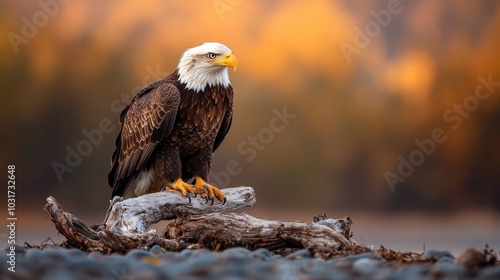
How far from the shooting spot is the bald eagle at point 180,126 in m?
5.86

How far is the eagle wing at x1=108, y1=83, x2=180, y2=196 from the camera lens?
5840 mm

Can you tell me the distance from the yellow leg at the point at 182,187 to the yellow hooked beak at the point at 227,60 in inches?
42.1

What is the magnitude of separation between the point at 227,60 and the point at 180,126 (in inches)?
27.9

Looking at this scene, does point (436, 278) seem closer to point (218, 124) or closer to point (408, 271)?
point (408, 271)

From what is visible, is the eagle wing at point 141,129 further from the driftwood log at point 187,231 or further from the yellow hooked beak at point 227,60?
the driftwood log at point 187,231

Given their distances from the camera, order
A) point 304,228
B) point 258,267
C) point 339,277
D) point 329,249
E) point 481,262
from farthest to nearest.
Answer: point 304,228 → point 329,249 → point 481,262 → point 258,267 → point 339,277

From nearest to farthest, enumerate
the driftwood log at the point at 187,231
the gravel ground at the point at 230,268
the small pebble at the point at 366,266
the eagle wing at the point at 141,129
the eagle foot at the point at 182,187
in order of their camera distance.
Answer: the gravel ground at the point at 230,268
the small pebble at the point at 366,266
the driftwood log at the point at 187,231
the eagle foot at the point at 182,187
the eagle wing at the point at 141,129

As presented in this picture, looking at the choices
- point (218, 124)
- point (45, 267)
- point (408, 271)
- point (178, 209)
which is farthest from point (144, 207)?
point (408, 271)

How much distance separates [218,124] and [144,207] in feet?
3.69

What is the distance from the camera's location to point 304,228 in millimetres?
4754

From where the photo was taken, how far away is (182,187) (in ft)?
18.8

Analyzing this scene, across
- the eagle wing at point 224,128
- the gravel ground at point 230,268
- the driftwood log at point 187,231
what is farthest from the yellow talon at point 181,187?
the gravel ground at point 230,268

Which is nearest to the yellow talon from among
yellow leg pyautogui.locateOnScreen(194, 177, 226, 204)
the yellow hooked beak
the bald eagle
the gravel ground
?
the bald eagle

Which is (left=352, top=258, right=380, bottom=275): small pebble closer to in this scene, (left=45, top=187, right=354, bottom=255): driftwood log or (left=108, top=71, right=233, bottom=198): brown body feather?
(left=45, top=187, right=354, bottom=255): driftwood log
